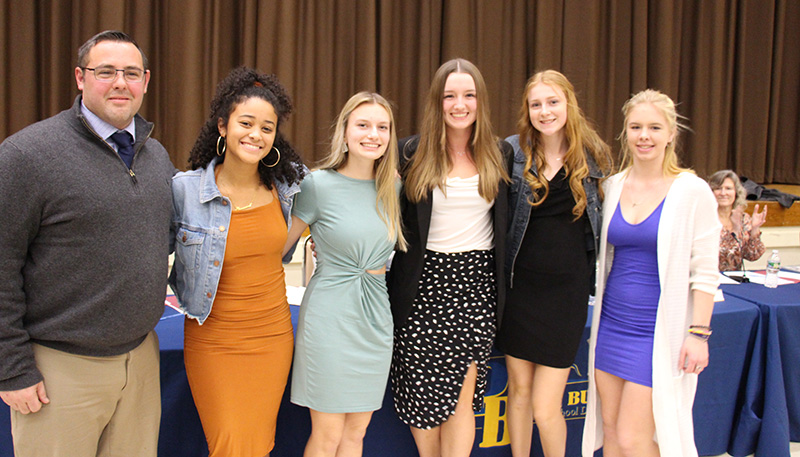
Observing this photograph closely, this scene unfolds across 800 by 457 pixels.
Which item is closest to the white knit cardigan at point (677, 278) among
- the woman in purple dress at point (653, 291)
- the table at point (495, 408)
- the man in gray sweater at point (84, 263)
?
the woman in purple dress at point (653, 291)

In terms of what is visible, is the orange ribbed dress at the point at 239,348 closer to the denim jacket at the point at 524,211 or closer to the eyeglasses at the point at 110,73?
the eyeglasses at the point at 110,73

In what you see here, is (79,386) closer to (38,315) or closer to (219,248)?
(38,315)

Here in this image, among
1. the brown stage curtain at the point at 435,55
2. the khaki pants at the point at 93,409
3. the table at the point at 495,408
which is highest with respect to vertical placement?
the brown stage curtain at the point at 435,55

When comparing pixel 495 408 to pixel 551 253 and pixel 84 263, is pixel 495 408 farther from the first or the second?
pixel 84 263

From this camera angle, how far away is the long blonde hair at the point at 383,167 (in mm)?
1668

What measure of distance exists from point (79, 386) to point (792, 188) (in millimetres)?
6821

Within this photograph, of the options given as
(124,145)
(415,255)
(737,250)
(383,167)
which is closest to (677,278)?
(415,255)

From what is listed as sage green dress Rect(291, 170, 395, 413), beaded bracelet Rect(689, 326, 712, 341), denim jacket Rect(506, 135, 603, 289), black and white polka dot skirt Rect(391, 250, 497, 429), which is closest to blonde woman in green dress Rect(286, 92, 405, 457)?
sage green dress Rect(291, 170, 395, 413)

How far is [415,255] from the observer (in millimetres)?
1698

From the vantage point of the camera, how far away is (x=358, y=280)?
1.63 meters

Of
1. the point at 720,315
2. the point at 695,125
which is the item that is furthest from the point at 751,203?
the point at 720,315

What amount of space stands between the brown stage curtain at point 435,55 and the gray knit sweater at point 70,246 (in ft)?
9.02

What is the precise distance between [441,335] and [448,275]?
0.19 meters

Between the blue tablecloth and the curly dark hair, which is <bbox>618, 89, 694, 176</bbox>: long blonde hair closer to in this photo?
the blue tablecloth
